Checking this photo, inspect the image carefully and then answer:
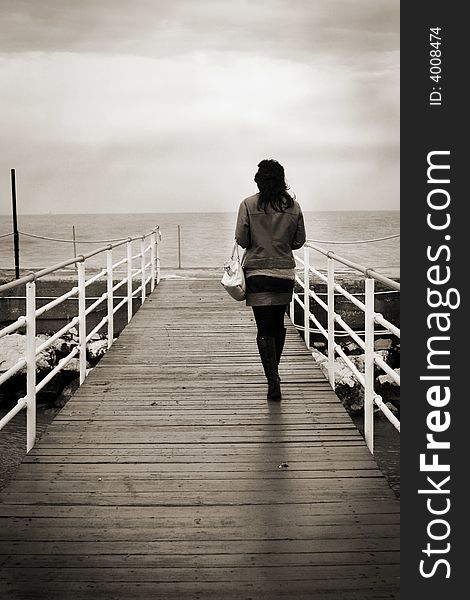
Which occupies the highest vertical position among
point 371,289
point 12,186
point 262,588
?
point 12,186

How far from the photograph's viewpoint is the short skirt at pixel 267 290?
17.6ft

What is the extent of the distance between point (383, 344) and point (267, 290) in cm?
789

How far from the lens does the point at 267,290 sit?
5395mm

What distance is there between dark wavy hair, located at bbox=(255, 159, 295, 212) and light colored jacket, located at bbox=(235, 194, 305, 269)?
1.4 inches

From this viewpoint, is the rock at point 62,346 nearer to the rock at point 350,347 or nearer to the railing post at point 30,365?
the rock at point 350,347

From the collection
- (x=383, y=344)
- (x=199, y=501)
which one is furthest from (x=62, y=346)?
(x=199, y=501)

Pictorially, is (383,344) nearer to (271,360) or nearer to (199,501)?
(271,360)

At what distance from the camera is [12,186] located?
43.1ft

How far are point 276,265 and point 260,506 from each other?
7.15 feet

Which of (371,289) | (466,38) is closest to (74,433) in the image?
(371,289)

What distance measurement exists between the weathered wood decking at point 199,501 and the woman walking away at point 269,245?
486 millimetres

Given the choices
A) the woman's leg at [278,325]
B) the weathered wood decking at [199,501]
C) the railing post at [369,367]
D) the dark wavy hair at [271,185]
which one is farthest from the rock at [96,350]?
the railing post at [369,367]

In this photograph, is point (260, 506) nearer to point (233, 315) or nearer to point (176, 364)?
point (176, 364)

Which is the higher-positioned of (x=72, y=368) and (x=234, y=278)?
(x=234, y=278)
